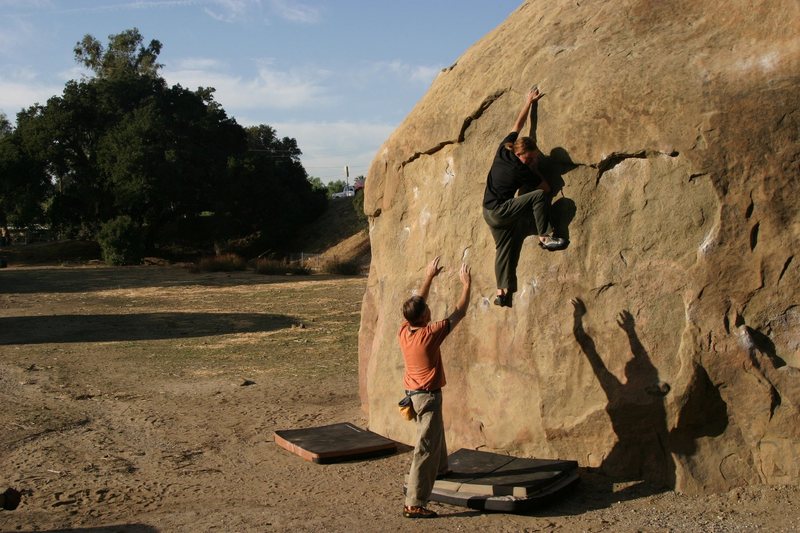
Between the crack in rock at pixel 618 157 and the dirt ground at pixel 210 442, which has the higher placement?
the crack in rock at pixel 618 157

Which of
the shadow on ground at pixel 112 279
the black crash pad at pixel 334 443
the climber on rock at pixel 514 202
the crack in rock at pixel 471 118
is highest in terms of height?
the crack in rock at pixel 471 118

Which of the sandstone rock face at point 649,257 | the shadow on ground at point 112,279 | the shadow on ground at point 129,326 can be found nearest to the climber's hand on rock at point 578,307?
the sandstone rock face at point 649,257

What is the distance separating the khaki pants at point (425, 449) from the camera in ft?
19.7

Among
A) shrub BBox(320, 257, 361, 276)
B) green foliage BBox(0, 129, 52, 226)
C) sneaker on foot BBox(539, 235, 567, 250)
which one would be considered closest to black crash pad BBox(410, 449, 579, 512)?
sneaker on foot BBox(539, 235, 567, 250)

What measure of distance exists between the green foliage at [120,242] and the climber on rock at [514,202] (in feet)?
91.9

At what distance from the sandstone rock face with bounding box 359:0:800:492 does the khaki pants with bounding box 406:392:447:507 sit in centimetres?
113

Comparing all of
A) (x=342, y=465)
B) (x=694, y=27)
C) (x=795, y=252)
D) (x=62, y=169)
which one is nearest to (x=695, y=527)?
(x=795, y=252)

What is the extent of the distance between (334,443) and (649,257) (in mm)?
3378

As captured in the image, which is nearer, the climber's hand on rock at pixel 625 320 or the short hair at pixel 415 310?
the short hair at pixel 415 310

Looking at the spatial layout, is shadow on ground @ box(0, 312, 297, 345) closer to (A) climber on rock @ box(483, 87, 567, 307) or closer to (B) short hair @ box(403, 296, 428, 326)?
(A) climber on rock @ box(483, 87, 567, 307)

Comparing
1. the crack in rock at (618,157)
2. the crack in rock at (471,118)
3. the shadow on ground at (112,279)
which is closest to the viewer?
the crack in rock at (618,157)

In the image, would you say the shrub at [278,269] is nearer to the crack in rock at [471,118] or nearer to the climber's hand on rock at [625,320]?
the crack in rock at [471,118]

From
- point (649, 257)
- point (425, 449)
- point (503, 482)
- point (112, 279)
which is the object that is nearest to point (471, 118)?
point (649, 257)

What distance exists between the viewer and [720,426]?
6.17m
